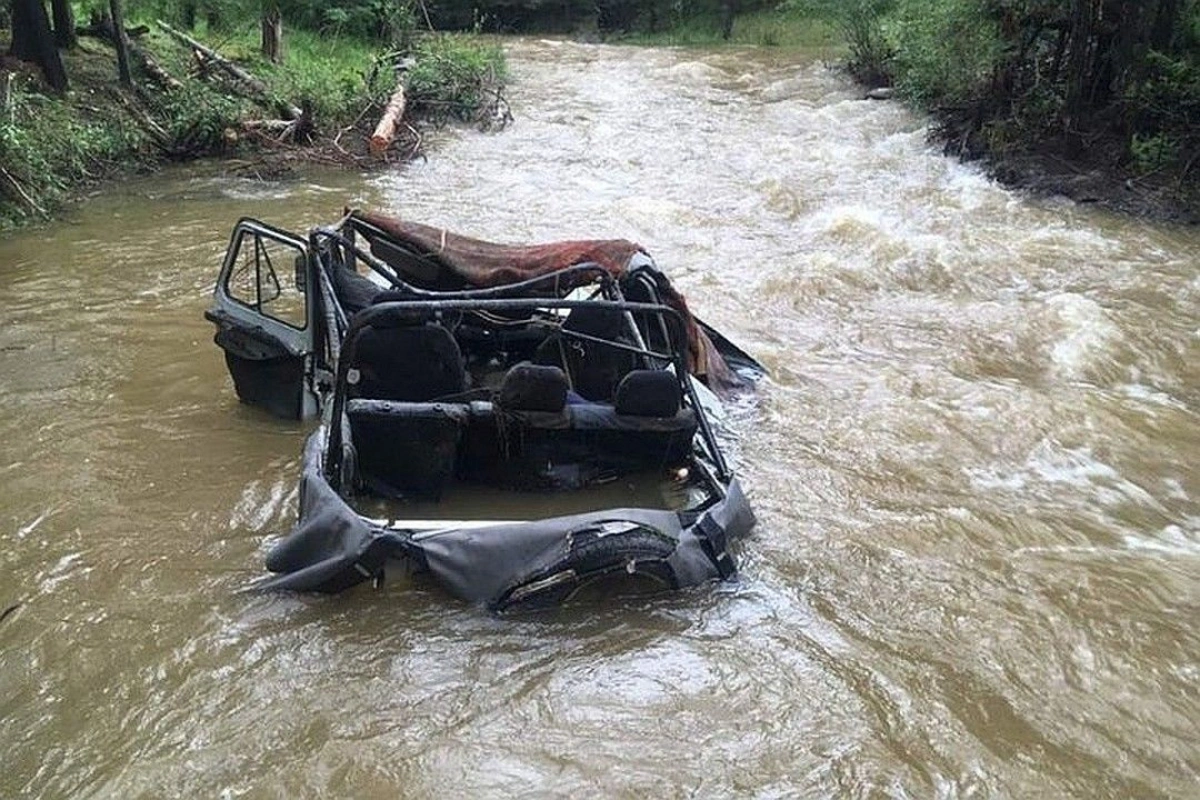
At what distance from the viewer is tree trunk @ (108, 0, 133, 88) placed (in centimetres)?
1631

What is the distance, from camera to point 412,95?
20.8 m

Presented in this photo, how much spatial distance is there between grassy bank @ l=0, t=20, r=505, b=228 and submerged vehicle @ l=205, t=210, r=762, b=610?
23.6ft

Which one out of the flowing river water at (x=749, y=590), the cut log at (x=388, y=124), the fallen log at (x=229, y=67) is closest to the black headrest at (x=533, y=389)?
the flowing river water at (x=749, y=590)

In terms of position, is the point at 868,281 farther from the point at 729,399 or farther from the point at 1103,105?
the point at 1103,105

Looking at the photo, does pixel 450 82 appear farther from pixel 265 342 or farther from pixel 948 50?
pixel 265 342

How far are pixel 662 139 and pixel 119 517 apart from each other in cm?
1473

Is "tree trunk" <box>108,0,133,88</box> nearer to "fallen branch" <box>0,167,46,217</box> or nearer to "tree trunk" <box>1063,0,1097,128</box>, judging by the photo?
"fallen branch" <box>0,167,46,217</box>

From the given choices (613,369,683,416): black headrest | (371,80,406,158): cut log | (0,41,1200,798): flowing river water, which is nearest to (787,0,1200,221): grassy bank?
(0,41,1200,798): flowing river water

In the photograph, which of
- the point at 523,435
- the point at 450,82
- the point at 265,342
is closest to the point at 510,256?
the point at 265,342

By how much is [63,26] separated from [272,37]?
528cm

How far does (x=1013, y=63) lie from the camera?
17156 millimetres

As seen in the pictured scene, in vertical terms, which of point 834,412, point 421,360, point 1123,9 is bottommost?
point 834,412

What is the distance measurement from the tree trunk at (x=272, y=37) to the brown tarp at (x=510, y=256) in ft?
52.5

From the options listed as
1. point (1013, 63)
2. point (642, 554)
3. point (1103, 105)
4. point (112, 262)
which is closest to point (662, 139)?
point (1013, 63)
